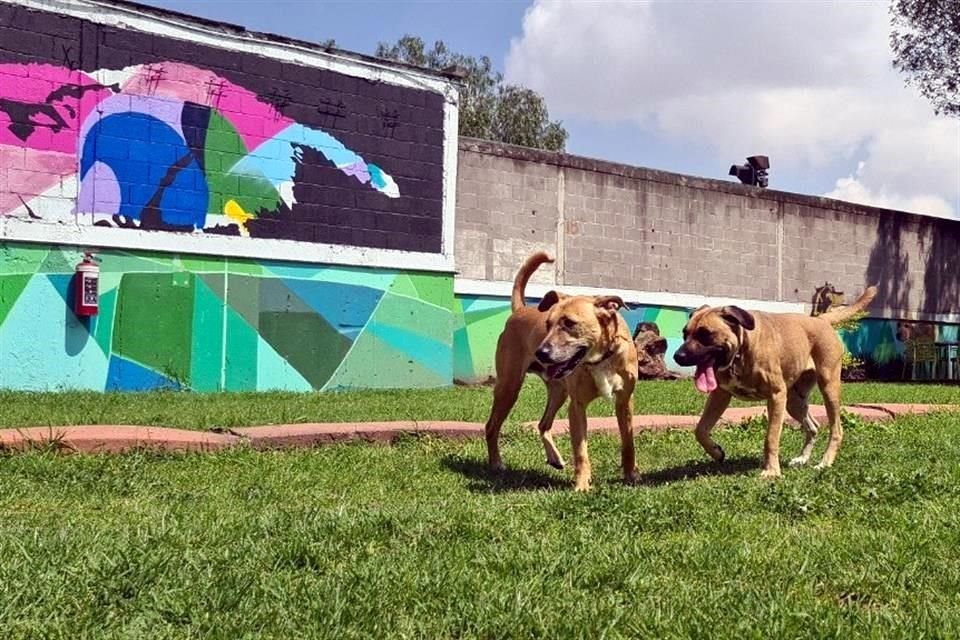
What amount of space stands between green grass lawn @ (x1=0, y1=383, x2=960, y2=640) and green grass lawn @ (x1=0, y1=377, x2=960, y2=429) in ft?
6.92

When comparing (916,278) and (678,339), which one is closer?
(678,339)

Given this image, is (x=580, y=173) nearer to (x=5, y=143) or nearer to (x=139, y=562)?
(x=5, y=143)

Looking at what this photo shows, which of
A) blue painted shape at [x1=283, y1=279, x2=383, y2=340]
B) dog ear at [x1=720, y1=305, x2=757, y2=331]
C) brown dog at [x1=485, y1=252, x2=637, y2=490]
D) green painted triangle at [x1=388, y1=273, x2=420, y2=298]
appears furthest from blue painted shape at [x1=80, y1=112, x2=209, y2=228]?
dog ear at [x1=720, y1=305, x2=757, y2=331]

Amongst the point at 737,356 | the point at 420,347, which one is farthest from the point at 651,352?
the point at 737,356

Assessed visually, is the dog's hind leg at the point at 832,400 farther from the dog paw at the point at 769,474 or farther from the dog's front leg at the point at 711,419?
the dog paw at the point at 769,474

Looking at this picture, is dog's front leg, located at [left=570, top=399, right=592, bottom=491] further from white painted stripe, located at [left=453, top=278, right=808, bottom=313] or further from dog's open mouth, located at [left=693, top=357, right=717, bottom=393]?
white painted stripe, located at [left=453, top=278, right=808, bottom=313]

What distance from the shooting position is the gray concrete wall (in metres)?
16.8

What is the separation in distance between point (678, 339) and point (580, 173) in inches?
161

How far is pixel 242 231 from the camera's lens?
13531mm

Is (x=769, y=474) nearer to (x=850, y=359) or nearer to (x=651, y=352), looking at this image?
(x=651, y=352)

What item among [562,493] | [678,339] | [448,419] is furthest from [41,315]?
[678,339]

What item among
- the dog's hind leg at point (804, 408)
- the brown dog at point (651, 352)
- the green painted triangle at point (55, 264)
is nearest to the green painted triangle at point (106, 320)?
the green painted triangle at point (55, 264)

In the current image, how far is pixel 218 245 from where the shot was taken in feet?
43.6

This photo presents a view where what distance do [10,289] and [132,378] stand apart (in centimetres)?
189
